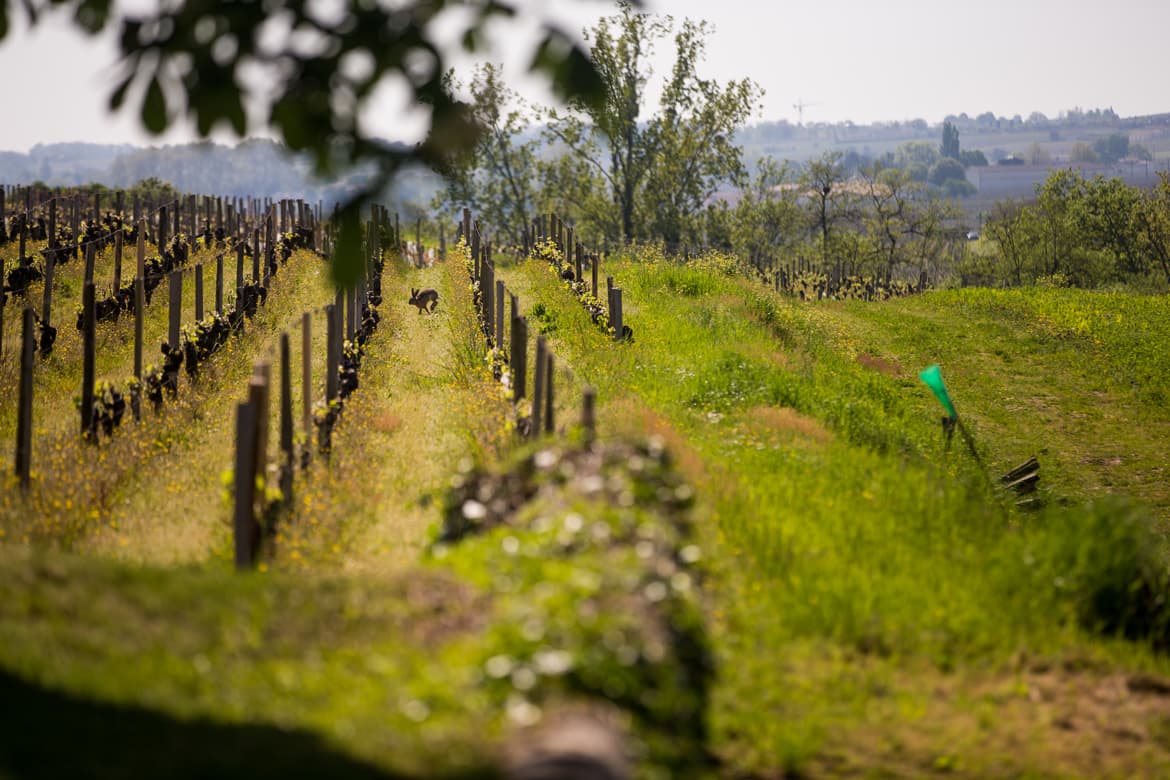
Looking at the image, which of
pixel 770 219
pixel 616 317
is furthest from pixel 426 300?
pixel 770 219

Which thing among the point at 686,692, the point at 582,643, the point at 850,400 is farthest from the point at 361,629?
the point at 850,400

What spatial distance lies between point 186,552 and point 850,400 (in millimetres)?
11488

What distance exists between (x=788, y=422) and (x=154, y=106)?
35.4 ft

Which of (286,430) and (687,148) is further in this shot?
(687,148)

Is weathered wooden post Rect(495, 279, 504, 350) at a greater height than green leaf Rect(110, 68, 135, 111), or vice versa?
green leaf Rect(110, 68, 135, 111)

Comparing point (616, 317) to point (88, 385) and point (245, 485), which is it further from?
point (245, 485)

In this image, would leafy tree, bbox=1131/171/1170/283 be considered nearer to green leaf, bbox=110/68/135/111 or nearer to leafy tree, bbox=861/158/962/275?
leafy tree, bbox=861/158/962/275

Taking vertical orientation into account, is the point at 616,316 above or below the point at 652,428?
above

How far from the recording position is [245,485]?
27.5 ft

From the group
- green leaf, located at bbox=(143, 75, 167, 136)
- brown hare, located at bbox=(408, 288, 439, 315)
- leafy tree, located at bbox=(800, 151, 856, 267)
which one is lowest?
brown hare, located at bbox=(408, 288, 439, 315)

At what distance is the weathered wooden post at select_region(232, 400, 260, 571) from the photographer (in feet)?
26.9

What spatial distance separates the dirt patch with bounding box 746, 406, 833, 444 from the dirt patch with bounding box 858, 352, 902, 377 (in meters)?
10.8

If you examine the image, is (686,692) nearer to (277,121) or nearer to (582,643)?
(582,643)

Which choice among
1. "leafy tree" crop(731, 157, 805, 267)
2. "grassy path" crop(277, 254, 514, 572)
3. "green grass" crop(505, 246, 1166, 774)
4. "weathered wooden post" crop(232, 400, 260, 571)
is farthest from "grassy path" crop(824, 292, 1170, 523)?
"leafy tree" crop(731, 157, 805, 267)
